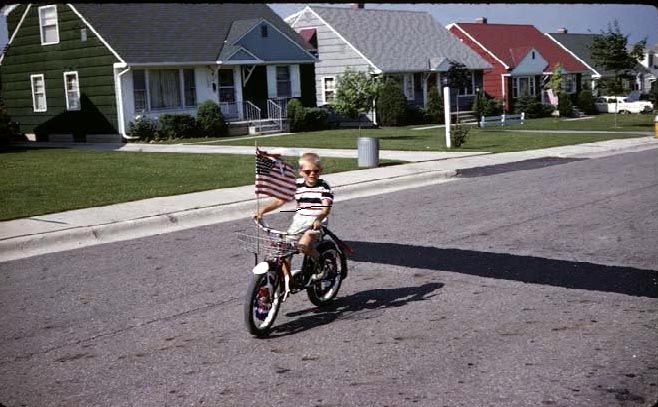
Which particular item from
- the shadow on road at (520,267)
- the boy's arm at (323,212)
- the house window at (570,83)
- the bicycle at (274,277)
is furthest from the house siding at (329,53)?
the boy's arm at (323,212)

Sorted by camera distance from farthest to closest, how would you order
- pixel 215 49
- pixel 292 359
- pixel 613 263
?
pixel 215 49 → pixel 613 263 → pixel 292 359

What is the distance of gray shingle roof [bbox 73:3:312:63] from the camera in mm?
31672

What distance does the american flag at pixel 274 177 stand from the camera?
5570mm

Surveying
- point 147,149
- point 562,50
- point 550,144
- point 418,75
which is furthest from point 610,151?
point 562,50

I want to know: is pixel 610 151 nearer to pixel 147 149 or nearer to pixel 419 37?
pixel 147 149

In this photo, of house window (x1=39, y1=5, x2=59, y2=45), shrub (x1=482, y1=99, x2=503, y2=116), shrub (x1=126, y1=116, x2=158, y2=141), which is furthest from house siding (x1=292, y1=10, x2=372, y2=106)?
house window (x1=39, y1=5, x2=59, y2=45)

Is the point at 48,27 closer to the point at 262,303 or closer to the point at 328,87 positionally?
the point at 328,87

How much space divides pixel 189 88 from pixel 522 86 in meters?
28.1

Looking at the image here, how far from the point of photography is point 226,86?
3541cm

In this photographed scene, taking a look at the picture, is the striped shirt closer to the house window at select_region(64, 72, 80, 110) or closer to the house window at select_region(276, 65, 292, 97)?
the house window at select_region(64, 72, 80, 110)

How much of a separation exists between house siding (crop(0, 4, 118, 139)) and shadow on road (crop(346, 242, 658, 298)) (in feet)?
82.6

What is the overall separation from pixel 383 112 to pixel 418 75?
6.48m

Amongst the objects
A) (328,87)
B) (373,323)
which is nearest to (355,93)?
(328,87)

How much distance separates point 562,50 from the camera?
61812 mm
